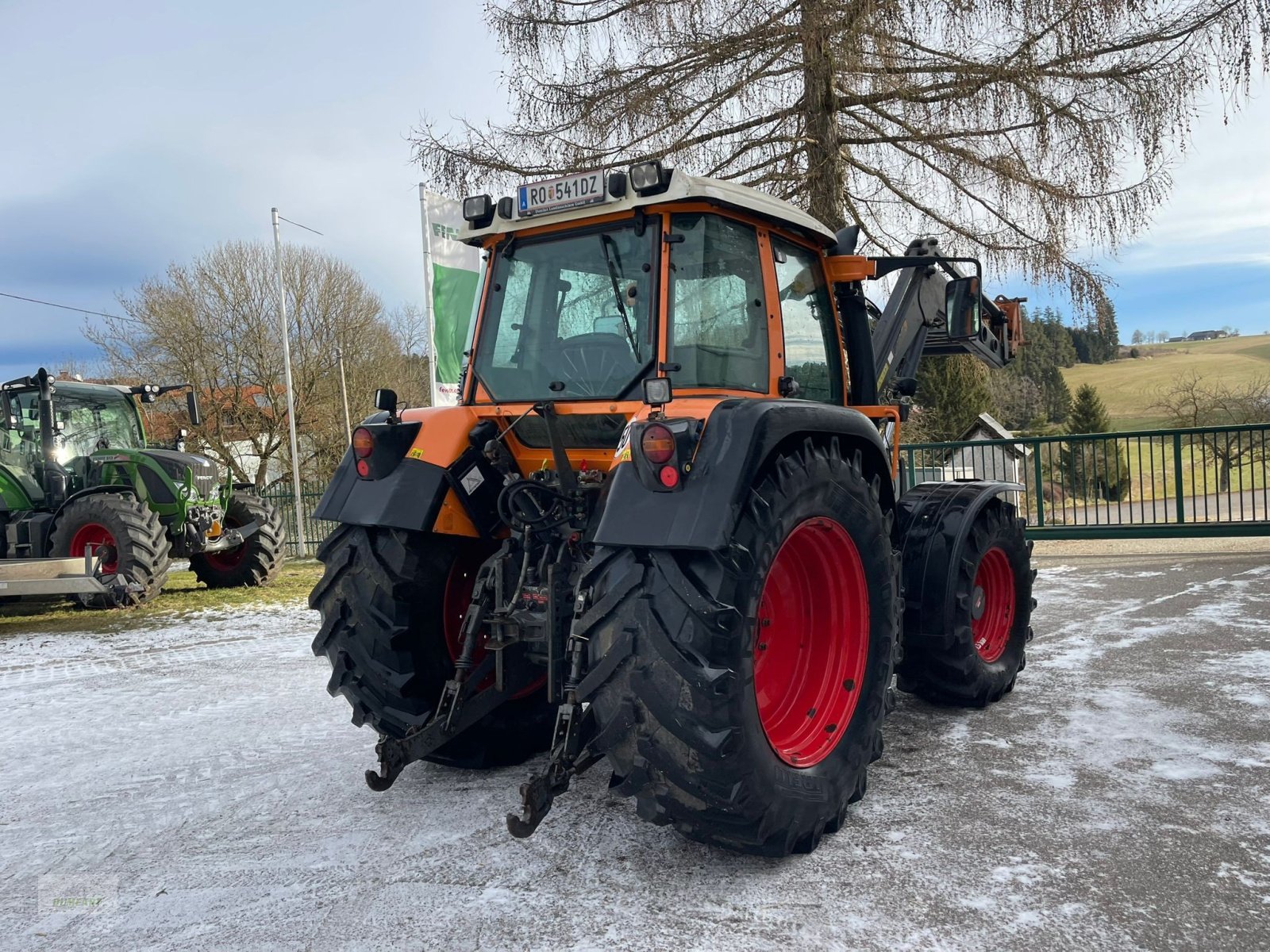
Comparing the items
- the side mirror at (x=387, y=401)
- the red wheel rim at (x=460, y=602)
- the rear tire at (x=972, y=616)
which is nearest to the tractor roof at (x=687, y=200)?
the side mirror at (x=387, y=401)

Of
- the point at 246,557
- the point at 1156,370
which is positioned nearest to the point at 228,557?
the point at 246,557

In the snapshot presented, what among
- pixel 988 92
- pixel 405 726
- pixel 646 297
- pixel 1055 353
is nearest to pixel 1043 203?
pixel 988 92

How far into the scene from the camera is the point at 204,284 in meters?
23.0

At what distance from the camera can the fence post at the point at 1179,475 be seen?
11.0 meters

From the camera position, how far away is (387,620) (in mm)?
3496

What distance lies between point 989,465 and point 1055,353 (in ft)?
159

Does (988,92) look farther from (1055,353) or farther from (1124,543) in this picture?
(1055,353)

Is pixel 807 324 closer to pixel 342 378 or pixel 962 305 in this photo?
pixel 962 305

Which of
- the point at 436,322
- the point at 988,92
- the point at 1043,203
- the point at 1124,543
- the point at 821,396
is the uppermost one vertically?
the point at 988,92

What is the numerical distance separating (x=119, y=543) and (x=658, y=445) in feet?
27.1

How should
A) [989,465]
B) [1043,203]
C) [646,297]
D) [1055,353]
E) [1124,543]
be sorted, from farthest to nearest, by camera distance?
[1055,353] → [989,465] → [1124,543] → [1043,203] → [646,297]

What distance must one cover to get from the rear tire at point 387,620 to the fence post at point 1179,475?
1003cm

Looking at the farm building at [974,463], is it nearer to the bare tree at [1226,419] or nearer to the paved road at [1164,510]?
the paved road at [1164,510]

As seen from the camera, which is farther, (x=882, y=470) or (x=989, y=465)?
(x=989, y=465)
